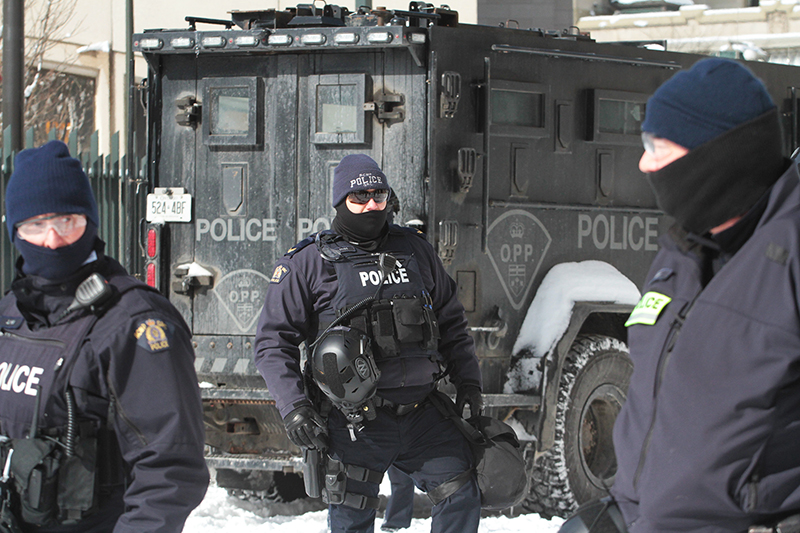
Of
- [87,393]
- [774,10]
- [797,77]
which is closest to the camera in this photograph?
[87,393]

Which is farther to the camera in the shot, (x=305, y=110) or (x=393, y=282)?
(x=305, y=110)

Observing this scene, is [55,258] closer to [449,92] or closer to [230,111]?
[449,92]

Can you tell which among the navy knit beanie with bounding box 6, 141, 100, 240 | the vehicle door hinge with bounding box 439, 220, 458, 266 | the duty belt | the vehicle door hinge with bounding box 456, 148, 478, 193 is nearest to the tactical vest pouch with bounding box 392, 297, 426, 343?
the duty belt

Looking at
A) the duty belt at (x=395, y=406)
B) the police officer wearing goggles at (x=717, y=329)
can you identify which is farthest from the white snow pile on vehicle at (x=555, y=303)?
the police officer wearing goggles at (x=717, y=329)

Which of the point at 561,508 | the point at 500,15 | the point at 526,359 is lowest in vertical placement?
the point at 561,508

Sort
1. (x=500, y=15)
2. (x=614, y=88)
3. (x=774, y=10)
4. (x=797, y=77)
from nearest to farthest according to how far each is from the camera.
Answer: (x=614, y=88) < (x=797, y=77) < (x=500, y=15) < (x=774, y=10)

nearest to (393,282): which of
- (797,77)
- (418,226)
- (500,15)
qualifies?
(418,226)

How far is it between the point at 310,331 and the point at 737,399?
2.57 m

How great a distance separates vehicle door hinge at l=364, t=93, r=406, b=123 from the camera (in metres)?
5.25

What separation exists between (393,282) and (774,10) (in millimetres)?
24521

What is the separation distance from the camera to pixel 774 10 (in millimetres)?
25359

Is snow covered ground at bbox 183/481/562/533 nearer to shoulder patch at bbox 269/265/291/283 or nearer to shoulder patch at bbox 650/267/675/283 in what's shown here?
shoulder patch at bbox 269/265/291/283

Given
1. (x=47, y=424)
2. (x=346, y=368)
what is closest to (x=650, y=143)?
(x=47, y=424)

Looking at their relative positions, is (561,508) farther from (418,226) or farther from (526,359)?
(418,226)
